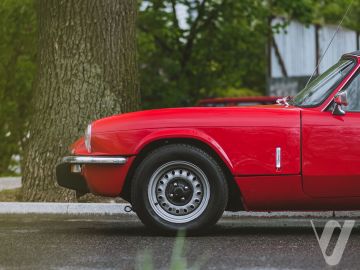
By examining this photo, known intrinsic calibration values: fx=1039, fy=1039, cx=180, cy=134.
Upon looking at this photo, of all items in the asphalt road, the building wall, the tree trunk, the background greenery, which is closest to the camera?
the asphalt road

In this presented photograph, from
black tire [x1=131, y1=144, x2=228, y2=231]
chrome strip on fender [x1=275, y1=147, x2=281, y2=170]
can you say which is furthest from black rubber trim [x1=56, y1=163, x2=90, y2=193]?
chrome strip on fender [x1=275, y1=147, x2=281, y2=170]

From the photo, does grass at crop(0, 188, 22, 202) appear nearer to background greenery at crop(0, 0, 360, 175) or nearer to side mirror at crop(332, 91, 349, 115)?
side mirror at crop(332, 91, 349, 115)

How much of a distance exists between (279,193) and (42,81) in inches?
145

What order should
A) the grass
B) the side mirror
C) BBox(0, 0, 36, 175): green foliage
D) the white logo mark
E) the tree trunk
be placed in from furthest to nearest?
BBox(0, 0, 36, 175): green foliage < the grass < the tree trunk < the side mirror < the white logo mark

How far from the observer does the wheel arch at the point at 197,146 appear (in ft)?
26.8

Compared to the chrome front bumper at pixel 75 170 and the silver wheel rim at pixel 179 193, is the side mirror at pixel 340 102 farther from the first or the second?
the chrome front bumper at pixel 75 170

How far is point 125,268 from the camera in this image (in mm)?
6555

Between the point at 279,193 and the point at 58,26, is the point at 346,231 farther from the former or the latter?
the point at 58,26

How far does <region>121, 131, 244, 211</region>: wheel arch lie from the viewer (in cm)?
818

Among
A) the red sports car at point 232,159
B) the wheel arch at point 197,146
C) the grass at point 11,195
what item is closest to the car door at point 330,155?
the red sports car at point 232,159

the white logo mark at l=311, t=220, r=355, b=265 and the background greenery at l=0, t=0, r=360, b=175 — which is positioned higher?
the background greenery at l=0, t=0, r=360, b=175

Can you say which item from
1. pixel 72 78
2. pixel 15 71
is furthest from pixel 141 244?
pixel 15 71

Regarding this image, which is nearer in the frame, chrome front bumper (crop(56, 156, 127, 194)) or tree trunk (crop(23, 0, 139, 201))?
chrome front bumper (crop(56, 156, 127, 194))

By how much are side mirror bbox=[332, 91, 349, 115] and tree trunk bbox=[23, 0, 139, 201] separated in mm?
3241
